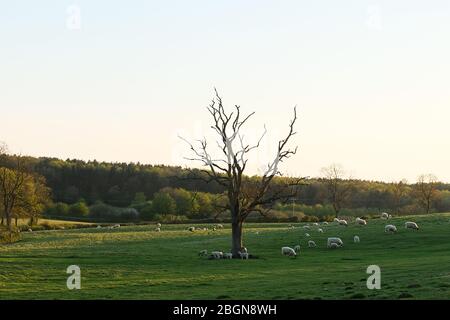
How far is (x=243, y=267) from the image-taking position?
4516 centimetres

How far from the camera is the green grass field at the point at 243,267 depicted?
96.8ft

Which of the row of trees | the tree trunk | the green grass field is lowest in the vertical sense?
the green grass field

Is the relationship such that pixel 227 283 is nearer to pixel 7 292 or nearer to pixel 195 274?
pixel 195 274

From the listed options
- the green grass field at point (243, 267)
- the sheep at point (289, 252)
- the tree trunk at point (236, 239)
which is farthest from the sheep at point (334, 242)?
the tree trunk at point (236, 239)

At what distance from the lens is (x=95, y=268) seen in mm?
44219

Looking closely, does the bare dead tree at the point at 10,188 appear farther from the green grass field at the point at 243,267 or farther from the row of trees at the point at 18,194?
the green grass field at the point at 243,267

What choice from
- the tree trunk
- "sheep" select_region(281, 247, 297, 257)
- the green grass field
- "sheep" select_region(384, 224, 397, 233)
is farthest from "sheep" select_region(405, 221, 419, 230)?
the tree trunk

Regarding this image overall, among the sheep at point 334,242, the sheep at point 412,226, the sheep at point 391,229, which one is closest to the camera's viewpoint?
the sheep at point 334,242

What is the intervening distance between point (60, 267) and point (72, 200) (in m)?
146

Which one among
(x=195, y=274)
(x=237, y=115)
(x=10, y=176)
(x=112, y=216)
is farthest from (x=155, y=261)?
(x=112, y=216)

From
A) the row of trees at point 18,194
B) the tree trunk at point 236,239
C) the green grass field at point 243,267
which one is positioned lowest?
the green grass field at point 243,267

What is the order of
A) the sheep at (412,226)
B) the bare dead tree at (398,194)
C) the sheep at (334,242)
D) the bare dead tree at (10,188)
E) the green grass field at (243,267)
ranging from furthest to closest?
1. the bare dead tree at (398,194)
2. the bare dead tree at (10,188)
3. the sheep at (412,226)
4. the sheep at (334,242)
5. the green grass field at (243,267)

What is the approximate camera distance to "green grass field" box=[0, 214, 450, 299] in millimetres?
29500

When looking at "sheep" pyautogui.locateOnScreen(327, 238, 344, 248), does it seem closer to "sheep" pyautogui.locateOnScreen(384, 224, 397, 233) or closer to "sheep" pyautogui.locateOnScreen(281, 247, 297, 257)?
"sheep" pyautogui.locateOnScreen(281, 247, 297, 257)
